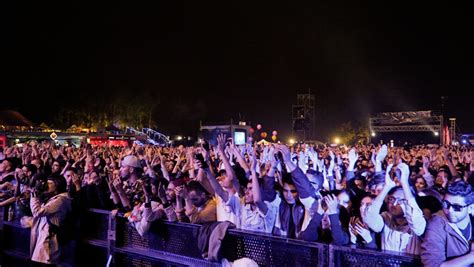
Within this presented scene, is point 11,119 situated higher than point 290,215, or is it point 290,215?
point 11,119

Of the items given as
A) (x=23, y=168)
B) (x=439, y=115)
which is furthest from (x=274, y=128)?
(x=23, y=168)

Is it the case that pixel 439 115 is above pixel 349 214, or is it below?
above

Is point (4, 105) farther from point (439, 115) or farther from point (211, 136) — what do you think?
point (439, 115)

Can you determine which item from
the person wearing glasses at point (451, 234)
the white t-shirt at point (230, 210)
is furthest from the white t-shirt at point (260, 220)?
the person wearing glasses at point (451, 234)

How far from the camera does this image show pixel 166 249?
4.82 metres

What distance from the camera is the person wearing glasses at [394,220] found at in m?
3.68

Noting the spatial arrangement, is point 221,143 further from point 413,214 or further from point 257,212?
point 413,214

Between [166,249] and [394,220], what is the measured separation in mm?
2342

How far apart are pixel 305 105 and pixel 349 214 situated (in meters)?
32.4

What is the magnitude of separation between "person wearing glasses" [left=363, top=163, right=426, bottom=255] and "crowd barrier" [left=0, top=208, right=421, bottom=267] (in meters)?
0.55

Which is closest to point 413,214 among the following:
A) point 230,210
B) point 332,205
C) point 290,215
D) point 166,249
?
point 332,205

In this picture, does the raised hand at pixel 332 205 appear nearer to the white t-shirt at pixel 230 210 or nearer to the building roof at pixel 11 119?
the white t-shirt at pixel 230 210

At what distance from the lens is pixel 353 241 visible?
13.4 feet

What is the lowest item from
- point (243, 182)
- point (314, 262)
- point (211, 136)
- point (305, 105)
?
point (314, 262)
